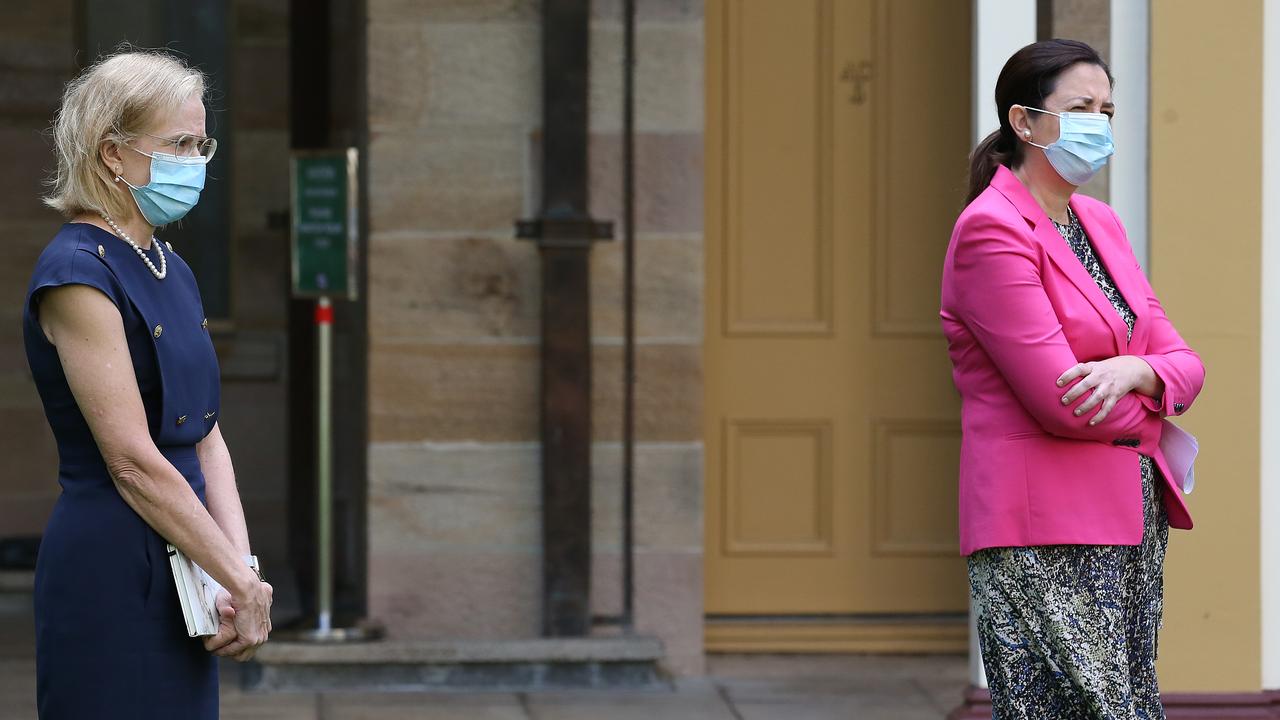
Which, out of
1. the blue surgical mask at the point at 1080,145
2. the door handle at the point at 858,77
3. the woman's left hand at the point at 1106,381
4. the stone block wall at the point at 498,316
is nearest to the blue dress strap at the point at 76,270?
the woman's left hand at the point at 1106,381

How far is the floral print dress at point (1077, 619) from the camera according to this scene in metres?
3.32

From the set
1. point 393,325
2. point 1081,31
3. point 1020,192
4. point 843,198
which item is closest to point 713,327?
point 843,198

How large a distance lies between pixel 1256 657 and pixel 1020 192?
2.67 meters

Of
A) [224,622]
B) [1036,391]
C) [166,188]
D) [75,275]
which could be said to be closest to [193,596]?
[224,622]

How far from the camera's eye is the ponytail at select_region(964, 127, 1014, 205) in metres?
3.58

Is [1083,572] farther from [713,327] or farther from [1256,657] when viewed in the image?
[713,327]

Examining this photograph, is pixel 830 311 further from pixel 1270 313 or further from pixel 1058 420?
pixel 1058 420

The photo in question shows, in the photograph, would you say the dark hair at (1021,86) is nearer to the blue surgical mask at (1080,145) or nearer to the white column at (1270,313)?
the blue surgical mask at (1080,145)

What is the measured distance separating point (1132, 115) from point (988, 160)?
83.1 inches

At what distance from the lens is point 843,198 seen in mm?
6703

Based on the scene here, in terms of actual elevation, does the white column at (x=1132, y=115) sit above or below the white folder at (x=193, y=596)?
above

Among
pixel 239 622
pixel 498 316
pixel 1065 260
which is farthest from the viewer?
pixel 498 316

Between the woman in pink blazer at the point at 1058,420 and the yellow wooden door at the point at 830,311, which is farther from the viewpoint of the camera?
the yellow wooden door at the point at 830,311

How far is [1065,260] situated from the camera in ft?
11.1
